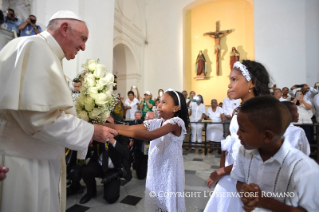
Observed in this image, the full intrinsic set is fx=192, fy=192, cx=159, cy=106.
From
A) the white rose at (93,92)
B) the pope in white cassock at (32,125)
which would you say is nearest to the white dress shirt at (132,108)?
the white rose at (93,92)

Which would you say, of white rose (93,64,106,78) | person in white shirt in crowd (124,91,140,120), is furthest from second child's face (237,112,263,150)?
person in white shirt in crowd (124,91,140,120)

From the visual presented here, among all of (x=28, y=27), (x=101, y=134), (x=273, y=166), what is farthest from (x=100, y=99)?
(x=28, y=27)

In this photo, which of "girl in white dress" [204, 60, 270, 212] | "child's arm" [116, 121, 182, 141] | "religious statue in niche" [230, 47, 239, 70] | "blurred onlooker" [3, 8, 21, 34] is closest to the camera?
"girl in white dress" [204, 60, 270, 212]

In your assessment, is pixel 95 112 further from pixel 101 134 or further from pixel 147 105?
pixel 147 105

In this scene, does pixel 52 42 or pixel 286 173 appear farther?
pixel 52 42

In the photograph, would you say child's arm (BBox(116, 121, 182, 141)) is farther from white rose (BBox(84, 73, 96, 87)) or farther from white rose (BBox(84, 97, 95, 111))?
white rose (BBox(84, 73, 96, 87))

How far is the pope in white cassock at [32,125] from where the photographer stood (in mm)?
1102

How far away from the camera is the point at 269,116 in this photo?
1072 millimetres

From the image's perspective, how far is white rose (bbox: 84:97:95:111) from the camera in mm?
1564

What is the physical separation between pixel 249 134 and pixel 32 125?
1240 millimetres

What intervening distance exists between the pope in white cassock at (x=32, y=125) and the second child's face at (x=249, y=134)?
3.26ft

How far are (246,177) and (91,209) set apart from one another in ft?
7.69

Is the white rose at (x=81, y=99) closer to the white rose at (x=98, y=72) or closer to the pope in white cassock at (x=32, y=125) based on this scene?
the white rose at (x=98, y=72)

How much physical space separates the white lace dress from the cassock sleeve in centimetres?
99
